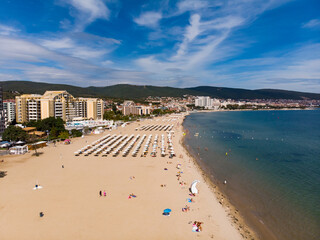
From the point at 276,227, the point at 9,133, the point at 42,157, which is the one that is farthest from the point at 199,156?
the point at 9,133

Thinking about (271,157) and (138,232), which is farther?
(271,157)

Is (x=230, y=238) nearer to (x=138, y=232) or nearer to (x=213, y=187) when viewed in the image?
(x=138, y=232)

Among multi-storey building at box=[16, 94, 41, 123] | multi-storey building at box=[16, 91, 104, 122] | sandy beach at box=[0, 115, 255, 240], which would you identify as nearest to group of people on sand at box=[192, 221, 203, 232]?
sandy beach at box=[0, 115, 255, 240]

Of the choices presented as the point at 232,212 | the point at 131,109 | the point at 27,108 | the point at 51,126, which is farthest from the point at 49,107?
the point at 131,109

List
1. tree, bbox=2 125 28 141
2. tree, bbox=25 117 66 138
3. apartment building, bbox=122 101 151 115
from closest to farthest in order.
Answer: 1. tree, bbox=2 125 28 141
2. tree, bbox=25 117 66 138
3. apartment building, bbox=122 101 151 115

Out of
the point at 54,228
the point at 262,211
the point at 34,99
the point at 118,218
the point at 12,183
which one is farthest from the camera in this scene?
the point at 34,99

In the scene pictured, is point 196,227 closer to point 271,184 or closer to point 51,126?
point 271,184

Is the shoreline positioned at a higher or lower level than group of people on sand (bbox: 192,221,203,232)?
lower

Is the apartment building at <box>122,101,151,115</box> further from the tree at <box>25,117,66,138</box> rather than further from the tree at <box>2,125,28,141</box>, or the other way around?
the tree at <box>2,125,28,141</box>

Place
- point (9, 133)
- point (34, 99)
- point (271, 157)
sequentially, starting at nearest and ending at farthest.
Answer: point (271, 157)
point (9, 133)
point (34, 99)
